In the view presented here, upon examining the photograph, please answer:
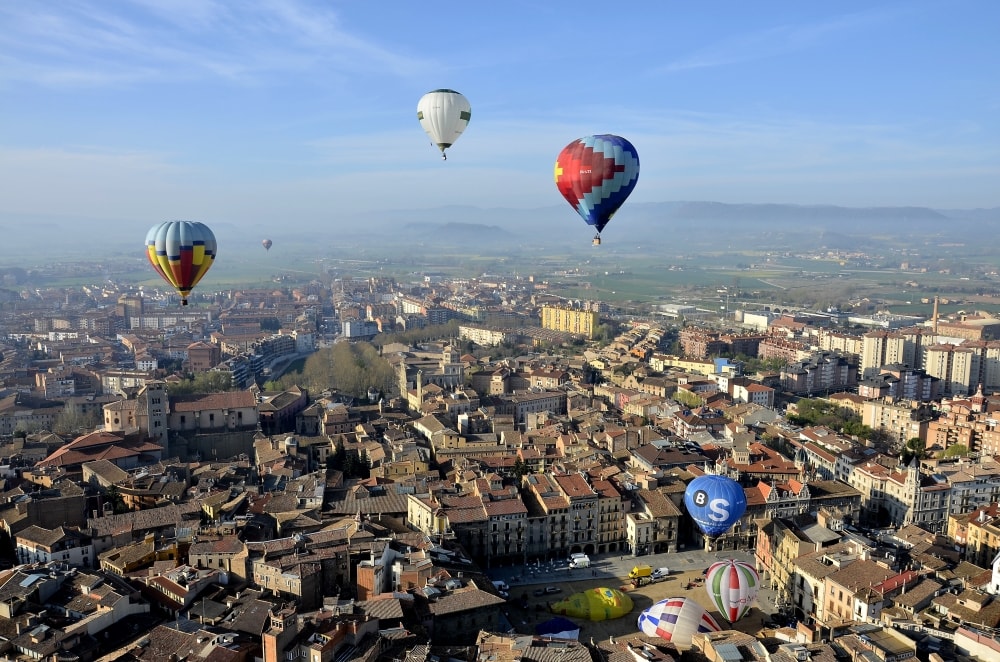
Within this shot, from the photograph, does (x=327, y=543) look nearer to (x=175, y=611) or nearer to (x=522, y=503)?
(x=175, y=611)

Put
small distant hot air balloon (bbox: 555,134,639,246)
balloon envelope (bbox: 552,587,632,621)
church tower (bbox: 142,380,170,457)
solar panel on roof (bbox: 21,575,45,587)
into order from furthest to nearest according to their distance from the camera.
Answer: church tower (bbox: 142,380,170,457) < small distant hot air balloon (bbox: 555,134,639,246) < balloon envelope (bbox: 552,587,632,621) < solar panel on roof (bbox: 21,575,45,587)

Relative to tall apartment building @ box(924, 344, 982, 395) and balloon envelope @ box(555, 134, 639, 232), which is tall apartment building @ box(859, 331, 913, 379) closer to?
tall apartment building @ box(924, 344, 982, 395)

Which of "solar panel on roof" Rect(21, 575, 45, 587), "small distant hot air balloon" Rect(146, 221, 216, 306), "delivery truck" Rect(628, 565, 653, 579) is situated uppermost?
"small distant hot air balloon" Rect(146, 221, 216, 306)

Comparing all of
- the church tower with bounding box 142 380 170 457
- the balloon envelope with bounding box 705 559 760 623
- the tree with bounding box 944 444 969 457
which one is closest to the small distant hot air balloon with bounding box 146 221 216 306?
the church tower with bounding box 142 380 170 457

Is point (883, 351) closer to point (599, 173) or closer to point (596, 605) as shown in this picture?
point (599, 173)

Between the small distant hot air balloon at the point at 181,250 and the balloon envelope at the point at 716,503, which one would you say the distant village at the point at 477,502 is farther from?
the small distant hot air balloon at the point at 181,250

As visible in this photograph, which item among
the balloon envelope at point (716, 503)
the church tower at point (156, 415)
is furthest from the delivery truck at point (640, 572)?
the church tower at point (156, 415)

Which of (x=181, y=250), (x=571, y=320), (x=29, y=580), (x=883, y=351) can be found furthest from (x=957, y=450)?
(x=571, y=320)
